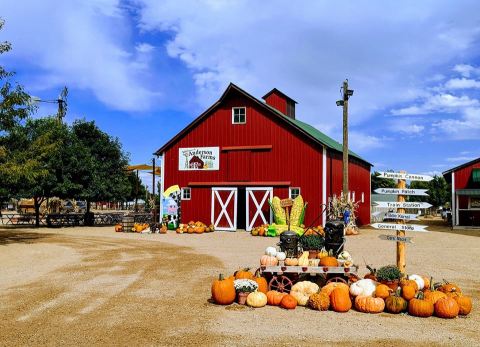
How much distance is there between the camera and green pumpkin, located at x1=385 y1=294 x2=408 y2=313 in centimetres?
819

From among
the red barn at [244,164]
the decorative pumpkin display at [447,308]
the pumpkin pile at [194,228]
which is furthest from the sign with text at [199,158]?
the decorative pumpkin display at [447,308]

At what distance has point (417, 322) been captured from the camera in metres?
7.69

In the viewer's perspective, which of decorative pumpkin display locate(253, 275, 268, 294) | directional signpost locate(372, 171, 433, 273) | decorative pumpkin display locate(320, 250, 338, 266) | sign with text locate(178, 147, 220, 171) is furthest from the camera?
sign with text locate(178, 147, 220, 171)

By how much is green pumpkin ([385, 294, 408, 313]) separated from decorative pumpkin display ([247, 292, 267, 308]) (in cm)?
220

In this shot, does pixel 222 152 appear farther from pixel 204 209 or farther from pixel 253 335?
pixel 253 335

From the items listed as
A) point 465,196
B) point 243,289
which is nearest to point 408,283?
point 243,289

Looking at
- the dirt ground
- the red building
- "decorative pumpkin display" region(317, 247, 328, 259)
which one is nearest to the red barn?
the red building

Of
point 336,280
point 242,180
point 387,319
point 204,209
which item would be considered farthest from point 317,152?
point 387,319

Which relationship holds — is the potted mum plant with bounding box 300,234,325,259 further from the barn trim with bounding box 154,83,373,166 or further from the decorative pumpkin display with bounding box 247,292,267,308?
the barn trim with bounding box 154,83,373,166

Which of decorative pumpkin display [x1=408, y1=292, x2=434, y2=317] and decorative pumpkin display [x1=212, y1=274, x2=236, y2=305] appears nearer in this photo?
decorative pumpkin display [x1=408, y1=292, x2=434, y2=317]

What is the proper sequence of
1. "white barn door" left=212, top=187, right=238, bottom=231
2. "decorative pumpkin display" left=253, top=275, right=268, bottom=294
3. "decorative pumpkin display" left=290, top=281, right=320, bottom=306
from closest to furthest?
"decorative pumpkin display" left=290, top=281, right=320, bottom=306
"decorative pumpkin display" left=253, top=275, right=268, bottom=294
"white barn door" left=212, top=187, right=238, bottom=231

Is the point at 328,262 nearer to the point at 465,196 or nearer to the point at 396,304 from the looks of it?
the point at 396,304

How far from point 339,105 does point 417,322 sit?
62.3ft

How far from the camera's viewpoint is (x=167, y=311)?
27.0ft
